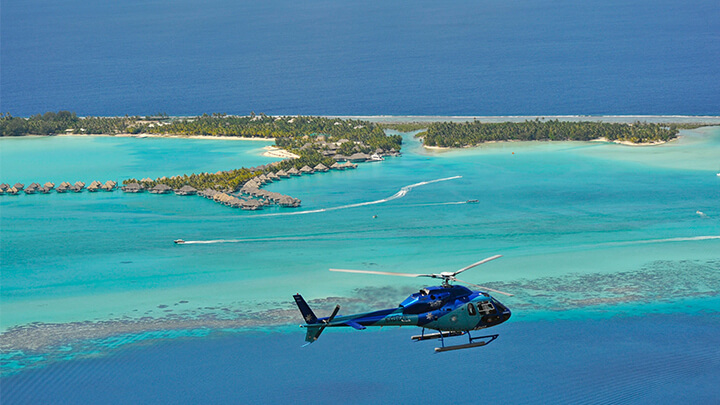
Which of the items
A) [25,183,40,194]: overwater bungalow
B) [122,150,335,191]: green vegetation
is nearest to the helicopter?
[122,150,335,191]: green vegetation

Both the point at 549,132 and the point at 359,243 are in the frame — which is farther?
the point at 549,132

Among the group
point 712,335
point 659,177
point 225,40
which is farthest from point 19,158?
point 225,40

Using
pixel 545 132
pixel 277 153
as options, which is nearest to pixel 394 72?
pixel 545 132

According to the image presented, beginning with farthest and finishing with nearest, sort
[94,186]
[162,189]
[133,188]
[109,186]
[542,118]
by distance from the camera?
[542,118] < [94,186] < [109,186] < [133,188] < [162,189]

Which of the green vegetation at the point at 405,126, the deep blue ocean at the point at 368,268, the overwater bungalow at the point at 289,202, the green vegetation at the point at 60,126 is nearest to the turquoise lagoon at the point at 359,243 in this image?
the deep blue ocean at the point at 368,268

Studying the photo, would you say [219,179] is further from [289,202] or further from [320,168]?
[320,168]

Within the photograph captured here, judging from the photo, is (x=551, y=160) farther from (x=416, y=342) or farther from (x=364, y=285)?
(x=416, y=342)

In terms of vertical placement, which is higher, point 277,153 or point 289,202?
point 277,153

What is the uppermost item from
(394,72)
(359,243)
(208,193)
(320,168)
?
(394,72)
